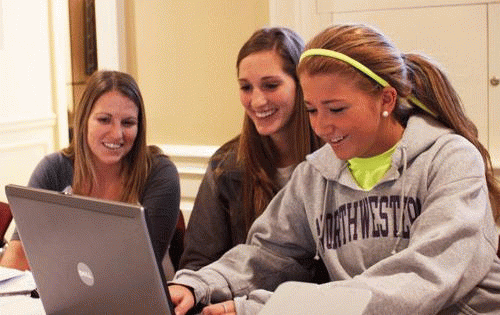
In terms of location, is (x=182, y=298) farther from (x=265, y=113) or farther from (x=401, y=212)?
(x=265, y=113)

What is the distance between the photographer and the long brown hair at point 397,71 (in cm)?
188

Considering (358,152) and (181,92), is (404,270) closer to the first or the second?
(358,152)

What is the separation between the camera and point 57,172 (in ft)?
9.87

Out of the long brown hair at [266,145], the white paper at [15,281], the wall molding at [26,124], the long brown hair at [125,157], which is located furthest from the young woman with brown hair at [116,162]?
the wall molding at [26,124]

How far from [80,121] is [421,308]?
1.61 meters

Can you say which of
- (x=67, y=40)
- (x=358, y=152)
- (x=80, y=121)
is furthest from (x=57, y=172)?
(x=67, y=40)

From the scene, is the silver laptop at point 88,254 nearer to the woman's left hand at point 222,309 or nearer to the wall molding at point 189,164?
the woman's left hand at point 222,309

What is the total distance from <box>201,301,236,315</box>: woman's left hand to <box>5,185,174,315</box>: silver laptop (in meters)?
0.26

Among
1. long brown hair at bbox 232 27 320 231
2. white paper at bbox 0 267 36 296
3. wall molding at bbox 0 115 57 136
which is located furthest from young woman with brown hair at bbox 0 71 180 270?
wall molding at bbox 0 115 57 136

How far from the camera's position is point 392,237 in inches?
74.5

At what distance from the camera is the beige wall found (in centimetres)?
382

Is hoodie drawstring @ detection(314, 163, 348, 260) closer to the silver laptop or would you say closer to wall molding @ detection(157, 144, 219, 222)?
the silver laptop

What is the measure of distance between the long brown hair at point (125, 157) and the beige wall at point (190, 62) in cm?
96

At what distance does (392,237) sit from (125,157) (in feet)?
4.29
